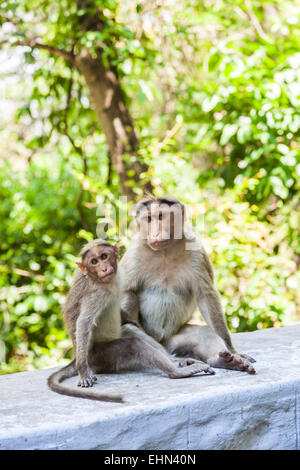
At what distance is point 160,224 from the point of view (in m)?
3.46

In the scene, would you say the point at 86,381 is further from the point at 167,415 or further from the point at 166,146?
the point at 166,146

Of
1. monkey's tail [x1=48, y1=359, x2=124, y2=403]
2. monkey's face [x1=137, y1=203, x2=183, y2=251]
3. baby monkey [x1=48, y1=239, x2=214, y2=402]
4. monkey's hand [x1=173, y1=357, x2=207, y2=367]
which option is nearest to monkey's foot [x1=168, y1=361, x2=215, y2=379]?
baby monkey [x1=48, y1=239, x2=214, y2=402]

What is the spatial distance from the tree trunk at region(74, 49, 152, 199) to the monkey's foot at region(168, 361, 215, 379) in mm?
3369

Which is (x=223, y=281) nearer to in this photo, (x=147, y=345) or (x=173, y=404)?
(x=147, y=345)

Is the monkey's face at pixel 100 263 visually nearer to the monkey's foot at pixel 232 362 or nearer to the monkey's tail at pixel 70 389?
the monkey's tail at pixel 70 389

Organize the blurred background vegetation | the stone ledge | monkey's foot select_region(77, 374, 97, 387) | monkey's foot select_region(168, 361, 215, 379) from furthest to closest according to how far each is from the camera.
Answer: the blurred background vegetation < monkey's foot select_region(168, 361, 215, 379) < monkey's foot select_region(77, 374, 97, 387) < the stone ledge

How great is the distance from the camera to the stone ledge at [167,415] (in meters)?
2.39

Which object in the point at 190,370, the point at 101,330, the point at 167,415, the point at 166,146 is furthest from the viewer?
the point at 166,146

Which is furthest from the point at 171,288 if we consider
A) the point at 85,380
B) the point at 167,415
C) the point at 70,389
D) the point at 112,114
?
the point at 112,114

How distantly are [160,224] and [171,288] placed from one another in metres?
0.45

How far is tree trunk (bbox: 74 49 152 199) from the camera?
6398mm

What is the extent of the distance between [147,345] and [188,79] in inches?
197

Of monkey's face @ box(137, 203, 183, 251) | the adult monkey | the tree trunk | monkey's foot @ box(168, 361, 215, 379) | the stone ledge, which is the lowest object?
the stone ledge

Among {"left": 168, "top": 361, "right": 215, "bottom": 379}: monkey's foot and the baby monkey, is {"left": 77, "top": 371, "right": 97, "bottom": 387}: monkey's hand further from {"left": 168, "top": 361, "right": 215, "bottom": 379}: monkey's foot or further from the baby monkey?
{"left": 168, "top": 361, "right": 215, "bottom": 379}: monkey's foot
